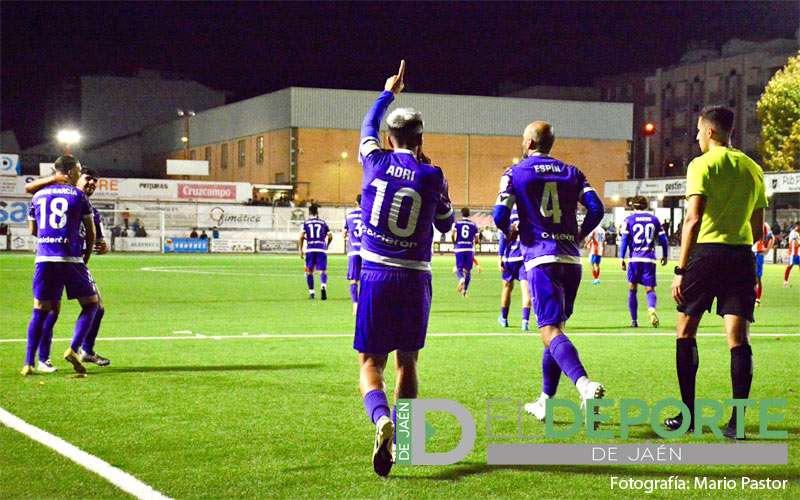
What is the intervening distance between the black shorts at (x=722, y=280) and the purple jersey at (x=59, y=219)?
6160mm

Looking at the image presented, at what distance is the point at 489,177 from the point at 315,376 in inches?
2952

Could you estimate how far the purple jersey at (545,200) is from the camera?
23.6 ft

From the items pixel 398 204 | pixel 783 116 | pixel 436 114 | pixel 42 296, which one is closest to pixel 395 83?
pixel 398 204

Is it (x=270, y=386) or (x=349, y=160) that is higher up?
(x=349, y=160)

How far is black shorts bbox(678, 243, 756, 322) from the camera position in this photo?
22.5 feet

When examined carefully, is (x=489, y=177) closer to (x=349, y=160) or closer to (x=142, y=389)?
(x=349, y=160)

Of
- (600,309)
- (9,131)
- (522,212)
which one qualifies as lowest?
(600,309)

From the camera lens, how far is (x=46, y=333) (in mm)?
9930

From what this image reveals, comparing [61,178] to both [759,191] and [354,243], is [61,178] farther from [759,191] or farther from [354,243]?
[354,243]

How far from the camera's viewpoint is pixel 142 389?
8.92m

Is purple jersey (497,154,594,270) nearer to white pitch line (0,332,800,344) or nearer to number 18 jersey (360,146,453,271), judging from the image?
number 18 jersey (360,146,453,271)

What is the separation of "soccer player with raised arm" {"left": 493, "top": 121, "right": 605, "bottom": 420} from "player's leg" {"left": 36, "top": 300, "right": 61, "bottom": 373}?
5209mm

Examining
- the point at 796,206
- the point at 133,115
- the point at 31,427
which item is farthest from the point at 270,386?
the point at 133,115

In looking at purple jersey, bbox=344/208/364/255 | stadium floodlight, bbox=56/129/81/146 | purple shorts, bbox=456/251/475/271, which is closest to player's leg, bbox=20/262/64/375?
purple jersey, bbox=344/208/364/255
